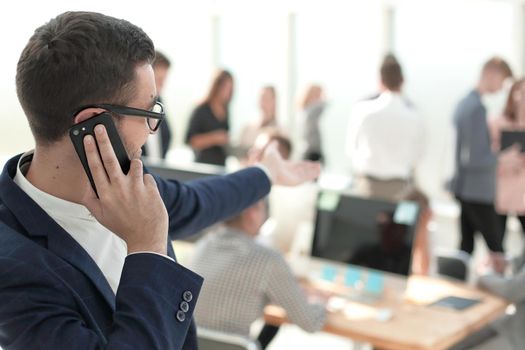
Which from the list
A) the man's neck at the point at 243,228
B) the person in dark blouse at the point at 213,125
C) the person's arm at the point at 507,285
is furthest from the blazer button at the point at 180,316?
the person in dark blouse at the point at 213,125

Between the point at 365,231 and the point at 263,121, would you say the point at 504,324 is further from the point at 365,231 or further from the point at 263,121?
the point at 263,121

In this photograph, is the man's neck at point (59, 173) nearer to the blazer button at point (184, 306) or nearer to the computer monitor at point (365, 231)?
the blazer button at point (184, 306)

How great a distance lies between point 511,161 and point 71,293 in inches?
189

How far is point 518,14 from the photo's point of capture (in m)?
7.84

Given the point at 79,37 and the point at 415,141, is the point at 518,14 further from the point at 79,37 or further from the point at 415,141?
the point at 79,37

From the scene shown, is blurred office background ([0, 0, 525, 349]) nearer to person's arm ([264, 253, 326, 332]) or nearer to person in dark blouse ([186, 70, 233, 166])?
person in dark blouse ([186, 70, 233, 166])

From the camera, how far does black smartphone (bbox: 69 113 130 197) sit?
3.58ft

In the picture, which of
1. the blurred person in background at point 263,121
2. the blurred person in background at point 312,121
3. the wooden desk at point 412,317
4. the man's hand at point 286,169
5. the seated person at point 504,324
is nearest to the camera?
the man's hand at point 286,169

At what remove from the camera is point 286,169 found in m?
1.99

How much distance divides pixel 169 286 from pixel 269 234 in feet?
11.1

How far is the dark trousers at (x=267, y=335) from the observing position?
170 inches

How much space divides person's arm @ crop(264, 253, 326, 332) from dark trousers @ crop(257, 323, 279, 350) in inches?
42.2

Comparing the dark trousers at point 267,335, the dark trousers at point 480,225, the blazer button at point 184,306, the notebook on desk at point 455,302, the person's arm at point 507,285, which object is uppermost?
the blazer button at point 184,306

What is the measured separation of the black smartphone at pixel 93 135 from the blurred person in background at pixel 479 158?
4.73 m
